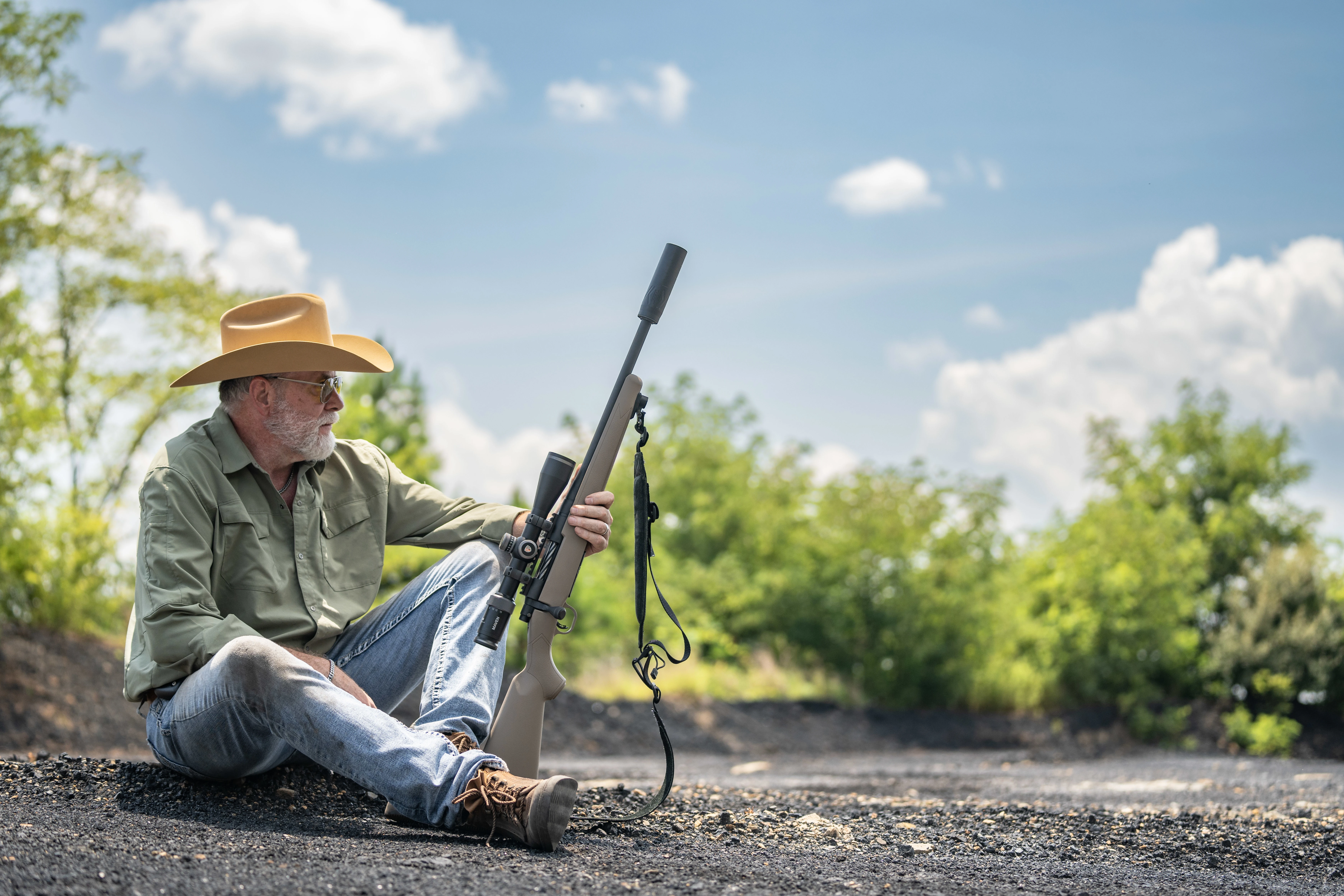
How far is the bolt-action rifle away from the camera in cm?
342

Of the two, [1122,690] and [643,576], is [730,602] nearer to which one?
[1122,690]

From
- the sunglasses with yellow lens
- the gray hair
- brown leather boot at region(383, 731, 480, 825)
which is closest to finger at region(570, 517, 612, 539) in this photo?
brown leather boot at region(383, 731, 480, 825)

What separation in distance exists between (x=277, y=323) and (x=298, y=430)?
16.8 inches

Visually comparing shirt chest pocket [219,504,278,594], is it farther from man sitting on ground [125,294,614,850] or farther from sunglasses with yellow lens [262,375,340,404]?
sunglasses with yellow lens [262,375,340,404]

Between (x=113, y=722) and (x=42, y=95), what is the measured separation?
820cm

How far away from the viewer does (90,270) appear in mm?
18125

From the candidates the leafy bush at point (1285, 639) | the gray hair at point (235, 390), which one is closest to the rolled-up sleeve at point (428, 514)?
the gray hair at point (235, 390)

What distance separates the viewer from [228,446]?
3.59 m

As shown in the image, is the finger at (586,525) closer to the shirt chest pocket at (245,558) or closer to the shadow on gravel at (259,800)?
the shirt chest pocket at (245,558)

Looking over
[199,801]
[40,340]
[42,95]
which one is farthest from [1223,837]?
[42,95]

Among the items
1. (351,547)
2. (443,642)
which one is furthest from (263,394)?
(443,642)

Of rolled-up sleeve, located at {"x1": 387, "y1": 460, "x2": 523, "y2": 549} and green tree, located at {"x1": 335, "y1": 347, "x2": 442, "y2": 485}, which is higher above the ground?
green tree, located at {"x1": 335, "y1": 347, "x2": 442, "y2": 485}

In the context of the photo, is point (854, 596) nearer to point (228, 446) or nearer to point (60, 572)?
point (60, 572)

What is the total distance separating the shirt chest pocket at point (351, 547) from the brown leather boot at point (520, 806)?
3.30ft
